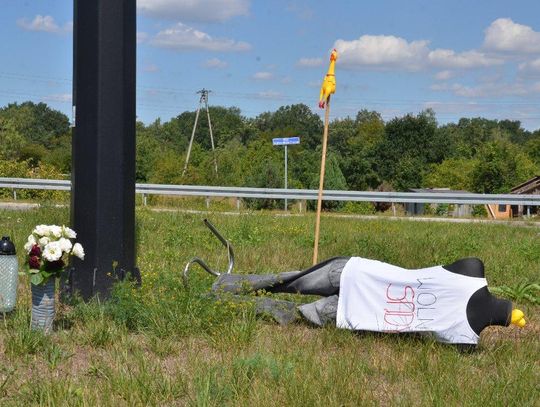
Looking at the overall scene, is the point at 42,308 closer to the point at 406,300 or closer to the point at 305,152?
the point at 406,300

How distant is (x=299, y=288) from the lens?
6.45m

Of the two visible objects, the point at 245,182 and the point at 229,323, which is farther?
the point at 245,182

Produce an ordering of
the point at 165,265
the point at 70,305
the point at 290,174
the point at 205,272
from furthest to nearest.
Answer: the point at 290,174
the point at 165,265
the point at 205,272
the point at 70,305

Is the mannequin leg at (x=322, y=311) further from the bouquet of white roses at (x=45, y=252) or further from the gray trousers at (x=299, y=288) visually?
the bouquet of white roses at (x=45, y=252)

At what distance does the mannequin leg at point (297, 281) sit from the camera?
618 centimetres

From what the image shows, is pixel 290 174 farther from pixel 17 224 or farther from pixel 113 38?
pixel 113 38

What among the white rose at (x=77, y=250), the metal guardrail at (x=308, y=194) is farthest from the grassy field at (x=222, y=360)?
the metal guardrail at (x=308, y=194)

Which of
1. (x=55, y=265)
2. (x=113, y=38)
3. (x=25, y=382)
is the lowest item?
(x=25, y=382)

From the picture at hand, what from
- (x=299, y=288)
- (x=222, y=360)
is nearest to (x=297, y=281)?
(x=299, y=288)

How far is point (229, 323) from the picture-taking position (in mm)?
5777

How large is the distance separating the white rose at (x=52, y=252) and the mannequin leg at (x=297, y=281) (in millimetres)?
1319

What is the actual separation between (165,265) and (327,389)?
479 centimetres

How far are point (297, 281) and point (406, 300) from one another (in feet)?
3.64

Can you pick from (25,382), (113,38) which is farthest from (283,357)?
(113,38)
